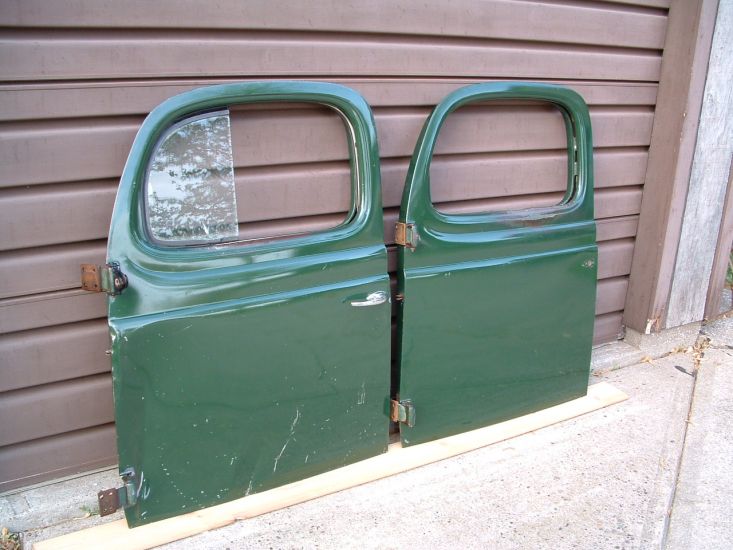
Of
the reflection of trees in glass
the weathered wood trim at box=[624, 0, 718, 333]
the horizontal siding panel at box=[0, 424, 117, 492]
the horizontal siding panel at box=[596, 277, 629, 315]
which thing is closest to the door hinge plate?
the reflection of trees in glass

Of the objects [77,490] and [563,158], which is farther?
[563,158]

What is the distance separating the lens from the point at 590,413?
9.66ft

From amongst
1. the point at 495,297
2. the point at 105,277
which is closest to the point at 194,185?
the point at 105,277

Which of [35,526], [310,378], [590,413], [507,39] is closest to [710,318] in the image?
[590,413]

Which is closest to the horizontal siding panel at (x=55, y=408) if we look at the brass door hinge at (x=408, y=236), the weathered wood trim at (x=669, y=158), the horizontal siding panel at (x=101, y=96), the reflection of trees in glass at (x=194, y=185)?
the reflection of trees in glass at (x=194, y=185)

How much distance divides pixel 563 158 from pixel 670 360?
1.36 metres

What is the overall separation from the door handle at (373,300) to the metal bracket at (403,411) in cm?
41

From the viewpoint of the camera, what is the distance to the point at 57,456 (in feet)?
7.57

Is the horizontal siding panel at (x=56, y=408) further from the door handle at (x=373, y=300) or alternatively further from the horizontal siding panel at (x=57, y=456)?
the door handle at (x=373, y=300)

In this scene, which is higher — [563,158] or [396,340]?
[563,158]

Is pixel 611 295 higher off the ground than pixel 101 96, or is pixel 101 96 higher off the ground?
pixel 101 96

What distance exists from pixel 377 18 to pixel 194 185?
3.18 ft

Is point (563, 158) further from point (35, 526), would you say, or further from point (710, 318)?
point (35, 526)

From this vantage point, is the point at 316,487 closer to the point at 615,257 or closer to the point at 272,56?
the point at 272,56
